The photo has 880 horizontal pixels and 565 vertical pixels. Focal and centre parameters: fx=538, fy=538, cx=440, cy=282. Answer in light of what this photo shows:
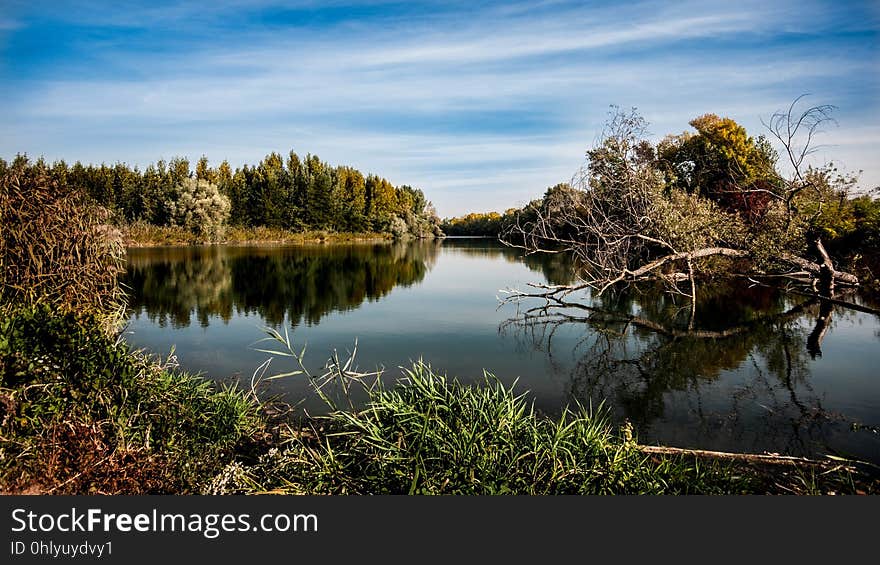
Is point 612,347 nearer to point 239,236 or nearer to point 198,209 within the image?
point 198,209

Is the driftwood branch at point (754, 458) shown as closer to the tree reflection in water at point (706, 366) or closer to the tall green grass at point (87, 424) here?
the tree reflection in water at point (706, 366)

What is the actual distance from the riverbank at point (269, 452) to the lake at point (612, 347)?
195 centimetres

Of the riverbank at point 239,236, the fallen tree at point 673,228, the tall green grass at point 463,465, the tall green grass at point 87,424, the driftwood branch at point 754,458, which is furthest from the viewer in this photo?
the riverbank at point 239,236

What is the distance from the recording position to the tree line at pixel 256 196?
5341 cm

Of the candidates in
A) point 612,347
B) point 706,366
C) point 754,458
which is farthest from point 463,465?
point 612,347

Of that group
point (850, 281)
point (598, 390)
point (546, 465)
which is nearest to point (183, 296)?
point (598, 390)

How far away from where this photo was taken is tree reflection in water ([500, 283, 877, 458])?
6.89 meters

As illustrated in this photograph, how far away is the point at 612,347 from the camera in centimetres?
1177

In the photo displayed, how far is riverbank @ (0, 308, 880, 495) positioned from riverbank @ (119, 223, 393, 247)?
139 ft

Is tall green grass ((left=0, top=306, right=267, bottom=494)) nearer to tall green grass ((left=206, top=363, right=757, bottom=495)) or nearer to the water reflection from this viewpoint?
tall green grass ((left=206, top=363, right=757, bottom=495))

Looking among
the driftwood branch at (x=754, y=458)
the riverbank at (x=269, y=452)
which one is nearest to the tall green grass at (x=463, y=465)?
the riverbank at (x=269, y=452)

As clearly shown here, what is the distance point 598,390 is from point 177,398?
6.16m

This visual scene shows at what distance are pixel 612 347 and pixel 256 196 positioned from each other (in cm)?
5850

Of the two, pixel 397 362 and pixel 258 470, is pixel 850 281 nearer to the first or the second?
pixel 397 362
